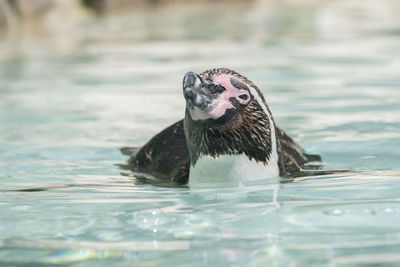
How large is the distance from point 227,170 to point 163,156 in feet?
3.50

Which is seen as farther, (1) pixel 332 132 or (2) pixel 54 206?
(1) pixel 332 132

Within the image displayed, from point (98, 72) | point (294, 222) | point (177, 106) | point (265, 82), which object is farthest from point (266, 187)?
point (98, 72)

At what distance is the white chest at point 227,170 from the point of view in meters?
4.29

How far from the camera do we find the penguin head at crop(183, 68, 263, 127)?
4.04 metres

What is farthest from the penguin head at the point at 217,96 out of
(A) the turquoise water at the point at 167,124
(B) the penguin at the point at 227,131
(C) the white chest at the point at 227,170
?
(A) the turquoise water at the point at 167,124

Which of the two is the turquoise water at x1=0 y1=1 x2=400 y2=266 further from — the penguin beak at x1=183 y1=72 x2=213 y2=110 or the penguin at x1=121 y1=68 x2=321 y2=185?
the penguin beak at x1=183 y1=72 x2=213 y2=110

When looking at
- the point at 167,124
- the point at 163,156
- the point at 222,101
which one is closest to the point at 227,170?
the point at 222,101

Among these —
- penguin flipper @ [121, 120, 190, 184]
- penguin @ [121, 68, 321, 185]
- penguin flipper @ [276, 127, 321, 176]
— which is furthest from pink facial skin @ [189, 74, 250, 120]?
penguin flipper @ [121, 120, 190, 184]

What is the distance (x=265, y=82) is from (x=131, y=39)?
224 inches

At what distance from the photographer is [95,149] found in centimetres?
613

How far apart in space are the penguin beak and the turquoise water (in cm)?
45

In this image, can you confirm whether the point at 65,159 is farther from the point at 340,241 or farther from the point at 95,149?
the point at 340,241

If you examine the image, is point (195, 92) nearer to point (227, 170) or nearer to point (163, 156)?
point (227, 170)

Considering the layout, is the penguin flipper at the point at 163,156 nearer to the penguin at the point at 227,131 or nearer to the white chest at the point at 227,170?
the penguin at the point at 227,131
